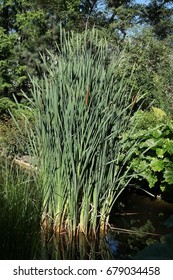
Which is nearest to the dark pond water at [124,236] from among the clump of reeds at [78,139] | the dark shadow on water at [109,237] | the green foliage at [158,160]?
the dark shadow on water at [109,237]

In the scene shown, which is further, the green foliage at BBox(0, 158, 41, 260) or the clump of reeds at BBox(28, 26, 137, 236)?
the clump of reeds at BBox(28, 26, 137, 236)

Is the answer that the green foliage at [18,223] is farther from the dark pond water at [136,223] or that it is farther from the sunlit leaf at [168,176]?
the sunlit leaf at [168,176]

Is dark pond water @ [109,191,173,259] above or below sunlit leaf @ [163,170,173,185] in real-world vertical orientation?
below

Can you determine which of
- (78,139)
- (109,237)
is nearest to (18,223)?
(78,139)

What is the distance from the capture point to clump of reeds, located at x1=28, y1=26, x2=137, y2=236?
2.87 metres

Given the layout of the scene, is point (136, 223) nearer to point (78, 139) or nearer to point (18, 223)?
point (78, 139)

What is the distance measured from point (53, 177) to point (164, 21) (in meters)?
17.8

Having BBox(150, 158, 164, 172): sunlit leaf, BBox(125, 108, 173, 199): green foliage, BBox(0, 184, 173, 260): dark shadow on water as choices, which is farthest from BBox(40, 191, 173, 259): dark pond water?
BBox(150, 158, 164, 172): sunlit leaf

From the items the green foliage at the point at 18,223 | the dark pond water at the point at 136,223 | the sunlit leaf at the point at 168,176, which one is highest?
the green foliage at the point at 18,223

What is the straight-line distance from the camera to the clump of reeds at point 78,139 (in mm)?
2865

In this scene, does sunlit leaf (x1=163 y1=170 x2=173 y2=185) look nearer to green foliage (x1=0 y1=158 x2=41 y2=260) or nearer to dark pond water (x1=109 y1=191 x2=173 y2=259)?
dark pond water (x1=109 y1=191 x2=173 y2=259)

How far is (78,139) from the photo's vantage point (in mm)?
2859

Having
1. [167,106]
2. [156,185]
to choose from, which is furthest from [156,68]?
[156,185]
